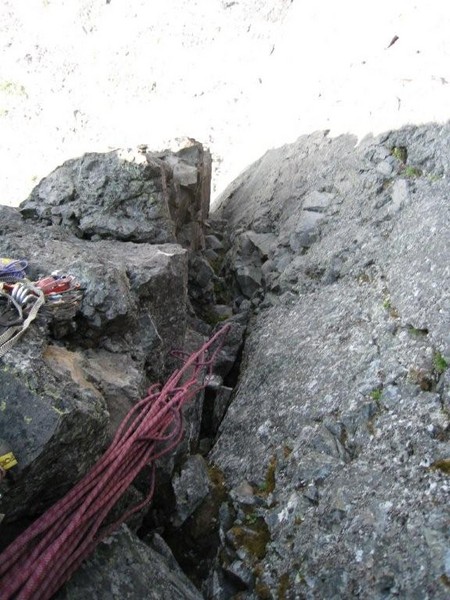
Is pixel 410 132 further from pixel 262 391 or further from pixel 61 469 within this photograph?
pixel 61 469

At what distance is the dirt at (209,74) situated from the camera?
8484mm

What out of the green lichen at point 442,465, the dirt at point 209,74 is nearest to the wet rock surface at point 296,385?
the green lichen at point 442,465

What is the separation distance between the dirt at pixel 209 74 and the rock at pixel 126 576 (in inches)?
235

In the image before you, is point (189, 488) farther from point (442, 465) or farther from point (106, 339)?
point (442, 465)

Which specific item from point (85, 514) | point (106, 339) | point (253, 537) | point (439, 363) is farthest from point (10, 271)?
A: point (439, 363)

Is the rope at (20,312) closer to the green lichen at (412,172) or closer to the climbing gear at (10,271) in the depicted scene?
the climbing gear at (10,271)

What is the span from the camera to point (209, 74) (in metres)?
14.9

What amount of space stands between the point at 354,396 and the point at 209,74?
12.2 m

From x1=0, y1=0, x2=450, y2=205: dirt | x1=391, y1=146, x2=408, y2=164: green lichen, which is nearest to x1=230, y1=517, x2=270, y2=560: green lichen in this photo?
x1=391, y1=146, x2=408, y2=164: green lichen

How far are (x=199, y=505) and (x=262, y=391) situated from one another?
4.56 ft

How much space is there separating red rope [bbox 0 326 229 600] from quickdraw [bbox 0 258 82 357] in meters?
1.01

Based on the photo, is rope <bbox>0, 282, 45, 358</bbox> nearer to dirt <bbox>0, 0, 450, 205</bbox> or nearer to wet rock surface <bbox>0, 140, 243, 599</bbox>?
wet rock surface <bbox>0, 140, 243, 599</bbox>

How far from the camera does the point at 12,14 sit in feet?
59.3

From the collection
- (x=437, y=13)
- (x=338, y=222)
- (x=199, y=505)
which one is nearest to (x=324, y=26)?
(x=437, y=13)
